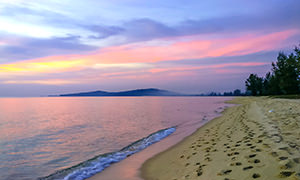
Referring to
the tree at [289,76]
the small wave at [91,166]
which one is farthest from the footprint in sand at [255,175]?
the tree at [289,76]

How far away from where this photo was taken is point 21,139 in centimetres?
1545

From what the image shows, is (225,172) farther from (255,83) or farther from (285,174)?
(255,83)

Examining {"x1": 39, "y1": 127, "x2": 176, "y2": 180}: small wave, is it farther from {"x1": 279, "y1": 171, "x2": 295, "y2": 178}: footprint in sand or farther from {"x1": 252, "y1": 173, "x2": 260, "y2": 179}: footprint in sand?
{"x1": 279, "y1": 171, "x2": 295, "y2": 178}: footprint in sand

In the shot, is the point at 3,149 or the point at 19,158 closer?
the point at 19,158

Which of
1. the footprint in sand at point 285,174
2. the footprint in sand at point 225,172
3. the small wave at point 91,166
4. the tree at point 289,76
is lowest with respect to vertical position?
the small wave at point 91,166

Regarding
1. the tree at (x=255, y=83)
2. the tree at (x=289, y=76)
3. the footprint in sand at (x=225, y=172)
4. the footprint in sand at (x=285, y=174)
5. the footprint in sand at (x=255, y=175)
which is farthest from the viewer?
the tree at (x=255, y=83)

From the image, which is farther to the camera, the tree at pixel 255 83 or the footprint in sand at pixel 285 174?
the tree at pixel 255 83

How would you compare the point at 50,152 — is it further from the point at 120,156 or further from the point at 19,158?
the point at 120,156

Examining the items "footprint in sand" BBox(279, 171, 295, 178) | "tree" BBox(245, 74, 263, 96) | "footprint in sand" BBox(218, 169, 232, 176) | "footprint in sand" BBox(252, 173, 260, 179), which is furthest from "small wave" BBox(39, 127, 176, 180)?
"tree" BBox(245, 74, 263, 96)

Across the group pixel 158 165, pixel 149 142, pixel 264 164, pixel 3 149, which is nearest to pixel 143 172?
pixel 158 165

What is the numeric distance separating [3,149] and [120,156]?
826 centimetres

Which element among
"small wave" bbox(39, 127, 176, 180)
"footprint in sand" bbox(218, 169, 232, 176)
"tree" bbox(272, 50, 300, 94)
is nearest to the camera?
"footprint in sand" bbox(218, 169, 232, 176)

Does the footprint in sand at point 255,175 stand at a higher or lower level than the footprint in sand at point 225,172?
higher

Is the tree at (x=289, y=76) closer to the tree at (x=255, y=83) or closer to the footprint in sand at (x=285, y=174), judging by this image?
the tree at (x=255, y=83)
